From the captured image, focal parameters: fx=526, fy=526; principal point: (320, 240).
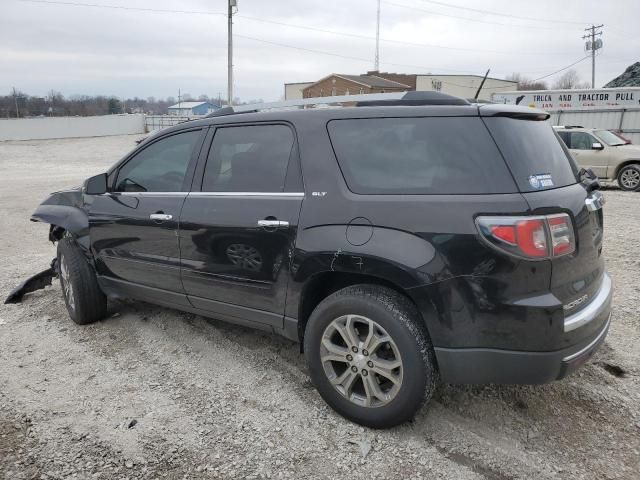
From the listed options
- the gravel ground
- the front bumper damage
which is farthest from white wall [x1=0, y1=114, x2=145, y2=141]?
the gravel ground

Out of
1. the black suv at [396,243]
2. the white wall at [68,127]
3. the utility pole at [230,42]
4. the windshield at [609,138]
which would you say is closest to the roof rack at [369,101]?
the black suv at [396,243]

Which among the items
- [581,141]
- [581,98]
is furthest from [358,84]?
[581,141]

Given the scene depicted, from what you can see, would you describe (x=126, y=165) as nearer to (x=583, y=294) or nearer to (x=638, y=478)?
(x=583, y=294)

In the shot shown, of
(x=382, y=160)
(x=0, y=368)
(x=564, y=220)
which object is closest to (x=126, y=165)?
(x=0, y=368)

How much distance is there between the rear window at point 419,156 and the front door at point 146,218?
1.34 metres

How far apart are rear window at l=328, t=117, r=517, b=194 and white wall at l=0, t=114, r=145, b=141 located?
43252mm

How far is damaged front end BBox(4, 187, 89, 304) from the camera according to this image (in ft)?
15.0

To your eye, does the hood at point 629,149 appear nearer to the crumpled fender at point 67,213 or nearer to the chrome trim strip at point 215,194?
the chrome trim strip at point 215,194

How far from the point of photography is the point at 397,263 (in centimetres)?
270

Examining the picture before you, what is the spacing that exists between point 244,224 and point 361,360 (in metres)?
1.12

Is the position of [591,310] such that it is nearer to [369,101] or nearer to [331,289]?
[331,289]

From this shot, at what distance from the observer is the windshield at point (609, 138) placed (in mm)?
14172

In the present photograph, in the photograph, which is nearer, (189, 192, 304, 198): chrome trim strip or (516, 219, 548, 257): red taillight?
(516, 219, 548, 257): red taillight

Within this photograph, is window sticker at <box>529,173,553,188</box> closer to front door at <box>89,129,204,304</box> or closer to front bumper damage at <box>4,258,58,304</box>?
front door at <box>89,129,204,304</box>
